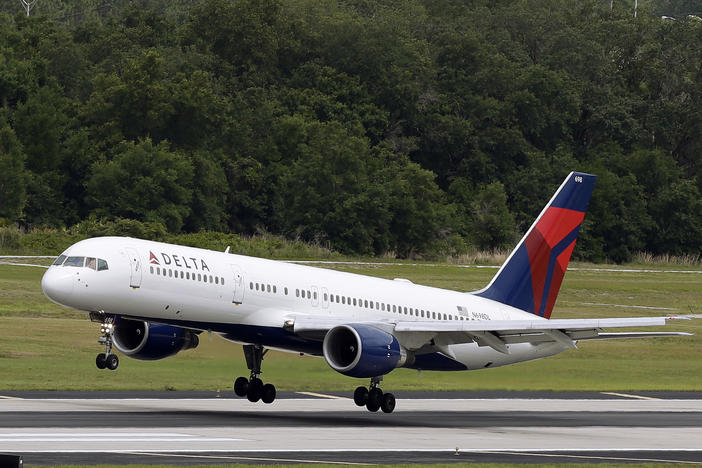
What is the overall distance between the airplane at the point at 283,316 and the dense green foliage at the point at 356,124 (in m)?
55.7

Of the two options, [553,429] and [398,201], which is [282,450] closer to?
[553,429]

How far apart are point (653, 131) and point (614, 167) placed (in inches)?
350

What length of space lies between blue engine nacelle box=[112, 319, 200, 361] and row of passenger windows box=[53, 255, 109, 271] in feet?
13.1

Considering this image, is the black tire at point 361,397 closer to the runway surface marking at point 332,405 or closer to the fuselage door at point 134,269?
the runway surface marking at point 332,405

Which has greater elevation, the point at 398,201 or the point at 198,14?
the point at 198,14

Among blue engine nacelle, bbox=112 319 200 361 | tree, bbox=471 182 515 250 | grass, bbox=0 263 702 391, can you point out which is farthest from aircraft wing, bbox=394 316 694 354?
tree, bbox=471 182 515 250

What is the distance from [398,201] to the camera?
109m

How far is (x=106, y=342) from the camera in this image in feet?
114

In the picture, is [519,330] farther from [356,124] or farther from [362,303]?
[356,124]

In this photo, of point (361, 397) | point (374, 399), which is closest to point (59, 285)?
point (361, 397)

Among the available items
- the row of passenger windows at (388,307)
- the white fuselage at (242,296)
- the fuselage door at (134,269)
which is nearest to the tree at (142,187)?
the row of passenger windows at (388,307)

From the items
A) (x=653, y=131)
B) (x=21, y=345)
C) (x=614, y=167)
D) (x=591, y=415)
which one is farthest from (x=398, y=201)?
(x=591, y=415)

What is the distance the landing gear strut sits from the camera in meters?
33.8

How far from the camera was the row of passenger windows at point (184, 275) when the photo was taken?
3634 centimetres
